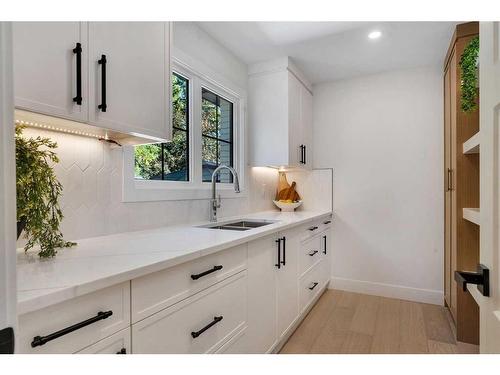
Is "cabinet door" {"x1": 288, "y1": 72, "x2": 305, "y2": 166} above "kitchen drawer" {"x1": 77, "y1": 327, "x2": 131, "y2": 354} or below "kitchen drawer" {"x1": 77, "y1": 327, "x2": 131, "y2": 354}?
above

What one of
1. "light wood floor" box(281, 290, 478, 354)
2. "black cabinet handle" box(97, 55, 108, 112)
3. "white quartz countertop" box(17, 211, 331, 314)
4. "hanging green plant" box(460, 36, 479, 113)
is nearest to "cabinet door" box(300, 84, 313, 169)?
"light wood floor" box(281, 290, 478, 354)

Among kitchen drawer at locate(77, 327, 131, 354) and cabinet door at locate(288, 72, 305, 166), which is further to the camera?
cabinet door at locate(288, 72, 305, 166)

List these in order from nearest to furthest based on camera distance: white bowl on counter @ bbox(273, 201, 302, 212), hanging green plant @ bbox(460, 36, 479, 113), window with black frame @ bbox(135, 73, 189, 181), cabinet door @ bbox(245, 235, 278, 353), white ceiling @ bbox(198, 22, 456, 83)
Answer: hanging green plant @ bbox(460, 36, 479, 113) < cabinet door @ bbox(245, 235, 278, 353) < window with black frame @ bbox(135, 73, 189, 181) < white ceiling @ bbox(198, 22, 456, 83) < white bowl on counter @ bbox(273, 201, 302, 212)

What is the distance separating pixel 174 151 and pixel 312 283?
5.65 ft

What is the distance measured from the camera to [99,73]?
3.77ft

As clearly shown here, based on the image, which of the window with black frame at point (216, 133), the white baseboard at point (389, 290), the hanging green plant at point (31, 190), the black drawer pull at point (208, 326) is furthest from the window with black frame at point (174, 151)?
the white baseboard at point (389, 290)

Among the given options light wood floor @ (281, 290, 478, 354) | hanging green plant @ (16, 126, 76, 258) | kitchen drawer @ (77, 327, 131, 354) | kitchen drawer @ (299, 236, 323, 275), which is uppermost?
hanging green plant @ (16, 126, 76, 258)

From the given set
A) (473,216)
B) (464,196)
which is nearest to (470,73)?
(473,216)

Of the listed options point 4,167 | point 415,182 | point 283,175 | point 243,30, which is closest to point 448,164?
point 415,182

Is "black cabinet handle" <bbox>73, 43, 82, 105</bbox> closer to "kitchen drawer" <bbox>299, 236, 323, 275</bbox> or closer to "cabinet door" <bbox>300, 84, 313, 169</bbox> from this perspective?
"kitchen drawer" <bbox>299, 236, 323, 275</bbox>

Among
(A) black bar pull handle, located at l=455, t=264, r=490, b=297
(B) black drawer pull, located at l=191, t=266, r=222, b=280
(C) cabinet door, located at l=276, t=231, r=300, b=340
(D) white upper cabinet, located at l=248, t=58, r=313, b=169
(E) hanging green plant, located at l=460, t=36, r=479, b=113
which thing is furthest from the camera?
(D) white upper cabinet, located at l=248, t=58, r=313, b=169

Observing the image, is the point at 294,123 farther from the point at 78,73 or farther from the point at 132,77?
the point at 78,73

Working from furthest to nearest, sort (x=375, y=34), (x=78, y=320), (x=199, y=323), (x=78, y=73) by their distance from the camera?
(x=375, y=34), (x=199, y=323), (x=78, y=73), (x=78, y=320)

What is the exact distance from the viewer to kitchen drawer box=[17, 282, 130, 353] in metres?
0.69
